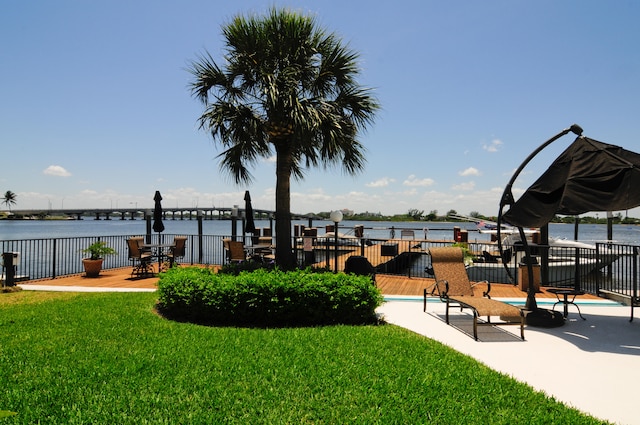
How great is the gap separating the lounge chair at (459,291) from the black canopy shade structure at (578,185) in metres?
0.84

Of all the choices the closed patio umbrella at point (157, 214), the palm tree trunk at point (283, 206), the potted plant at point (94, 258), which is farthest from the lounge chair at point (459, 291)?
the closed patio umbrella at point (157, 214)

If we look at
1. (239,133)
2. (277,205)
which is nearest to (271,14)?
(239,133)

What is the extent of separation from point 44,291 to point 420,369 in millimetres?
9142

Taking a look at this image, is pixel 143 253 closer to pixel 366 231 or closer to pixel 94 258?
pixel 94 258

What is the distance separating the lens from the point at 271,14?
8688 millimetres

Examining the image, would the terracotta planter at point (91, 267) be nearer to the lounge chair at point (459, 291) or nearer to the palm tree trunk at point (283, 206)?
the palm tree trunk at point (283, 206)

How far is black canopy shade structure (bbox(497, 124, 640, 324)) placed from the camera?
5.65 metres

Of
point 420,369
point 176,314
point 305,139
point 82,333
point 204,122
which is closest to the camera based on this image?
point 420,369

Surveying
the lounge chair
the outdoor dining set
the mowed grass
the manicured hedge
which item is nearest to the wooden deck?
the outdoor dining set

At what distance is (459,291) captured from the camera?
23.6ft

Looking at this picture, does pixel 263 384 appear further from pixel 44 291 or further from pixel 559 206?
pixel 44 291

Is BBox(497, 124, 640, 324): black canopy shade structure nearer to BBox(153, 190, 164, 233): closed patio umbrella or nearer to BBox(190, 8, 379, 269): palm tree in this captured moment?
BBox(190, 8, 379, 269): palm tree

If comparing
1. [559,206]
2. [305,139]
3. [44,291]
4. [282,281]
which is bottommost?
[44,291]

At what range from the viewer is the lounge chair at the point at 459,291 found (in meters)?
5.79
